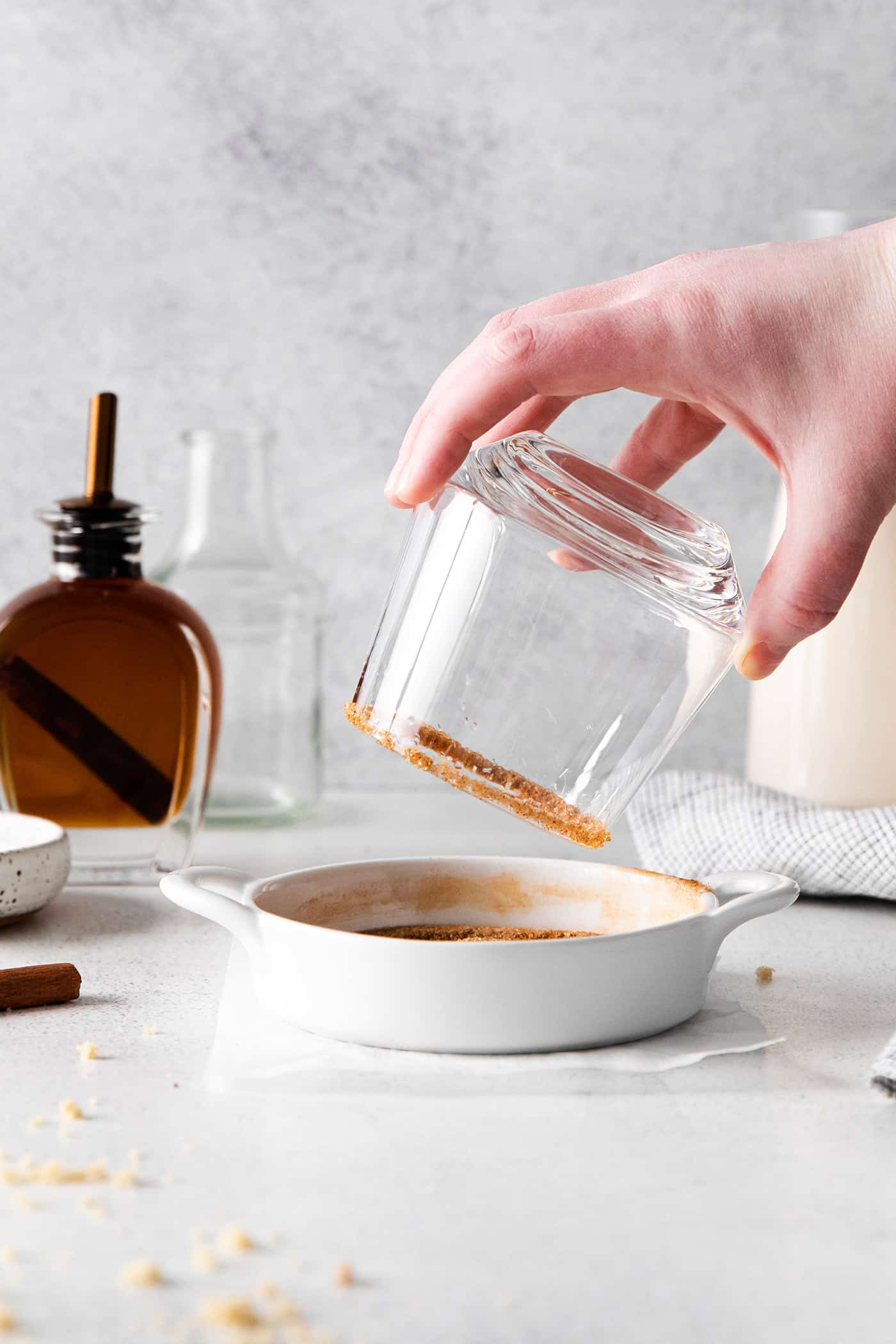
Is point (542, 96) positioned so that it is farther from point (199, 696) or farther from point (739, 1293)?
point (739, 1293)

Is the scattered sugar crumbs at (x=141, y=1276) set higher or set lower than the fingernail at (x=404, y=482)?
lower

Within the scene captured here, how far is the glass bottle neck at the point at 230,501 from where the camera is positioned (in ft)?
3.43

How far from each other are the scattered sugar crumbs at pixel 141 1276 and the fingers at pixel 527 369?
0.32 m

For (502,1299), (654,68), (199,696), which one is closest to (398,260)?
(654,68)

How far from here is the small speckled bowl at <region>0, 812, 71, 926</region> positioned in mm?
710

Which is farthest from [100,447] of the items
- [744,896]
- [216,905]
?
[744,896]

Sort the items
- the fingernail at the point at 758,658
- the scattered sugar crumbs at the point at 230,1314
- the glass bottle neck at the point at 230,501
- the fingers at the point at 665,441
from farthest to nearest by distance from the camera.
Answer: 1. the glass bottle neck at the point at 230,501
2. the fingers at the point at 665,441
3. the fingernail at the point at 758,658
4. the scattered sugar crumbs at the point at 230,1314

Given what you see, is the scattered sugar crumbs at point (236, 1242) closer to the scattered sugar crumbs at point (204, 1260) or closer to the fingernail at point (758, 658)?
the scattered sugar crumbs at point (204, 1260)

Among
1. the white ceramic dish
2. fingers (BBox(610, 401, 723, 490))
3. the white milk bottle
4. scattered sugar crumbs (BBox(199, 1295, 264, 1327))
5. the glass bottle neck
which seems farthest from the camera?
the glass bottle neck

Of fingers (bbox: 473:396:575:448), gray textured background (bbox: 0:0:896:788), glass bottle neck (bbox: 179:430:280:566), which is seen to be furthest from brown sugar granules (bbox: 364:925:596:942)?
gray textured background (bbox: 0:0:896:788)

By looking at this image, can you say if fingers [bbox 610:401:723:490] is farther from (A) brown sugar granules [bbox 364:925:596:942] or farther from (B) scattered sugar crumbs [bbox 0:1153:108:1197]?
(B) scattered sugar crumbs [bbox 0:1153:108:1197]

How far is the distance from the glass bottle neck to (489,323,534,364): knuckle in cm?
47

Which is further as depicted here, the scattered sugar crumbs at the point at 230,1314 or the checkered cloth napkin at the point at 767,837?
the checkered cloth napkin at the point at 767,837

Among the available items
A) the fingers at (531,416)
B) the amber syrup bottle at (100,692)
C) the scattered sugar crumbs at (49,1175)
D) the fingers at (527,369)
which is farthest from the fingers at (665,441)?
the scattered sugar crumbs at (49,1175)
